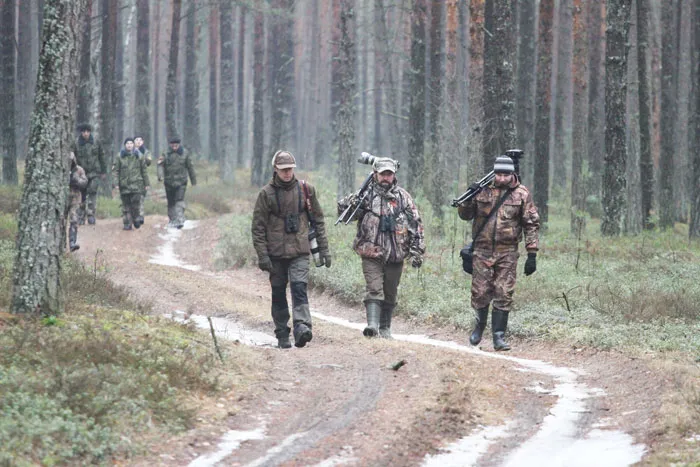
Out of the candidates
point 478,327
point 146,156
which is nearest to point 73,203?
point 146,156

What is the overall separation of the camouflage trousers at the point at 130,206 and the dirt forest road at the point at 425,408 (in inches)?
435

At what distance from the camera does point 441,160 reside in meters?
25.6

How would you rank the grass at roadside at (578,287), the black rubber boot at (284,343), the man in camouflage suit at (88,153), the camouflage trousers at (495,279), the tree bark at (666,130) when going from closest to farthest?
1. the camouflage trousers at (495,279)
2. the black rubber boot at (284,343)
3. the grass at roadside at (578,287)
4. the man in camouflage suit at (88,153)
5. the tree bark at (666,130)

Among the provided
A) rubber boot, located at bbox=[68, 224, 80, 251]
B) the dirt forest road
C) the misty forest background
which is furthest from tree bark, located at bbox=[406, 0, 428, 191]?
the dirt forest road

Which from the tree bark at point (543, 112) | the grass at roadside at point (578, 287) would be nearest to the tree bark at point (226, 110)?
the tree bark at point (543, 112)

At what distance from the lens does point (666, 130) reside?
88.8 ft

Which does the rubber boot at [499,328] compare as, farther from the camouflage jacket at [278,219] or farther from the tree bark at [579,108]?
the tree bark at [579,108]

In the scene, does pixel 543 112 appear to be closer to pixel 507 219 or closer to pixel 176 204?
pixel 176 204

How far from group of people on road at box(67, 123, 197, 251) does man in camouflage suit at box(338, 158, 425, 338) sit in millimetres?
11787

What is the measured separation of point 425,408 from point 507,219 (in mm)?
3819

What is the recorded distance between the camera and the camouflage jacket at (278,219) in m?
11.2

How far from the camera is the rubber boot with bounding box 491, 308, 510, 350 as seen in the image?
11516mm

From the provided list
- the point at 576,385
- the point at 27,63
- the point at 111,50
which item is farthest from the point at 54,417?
the point at 27,63

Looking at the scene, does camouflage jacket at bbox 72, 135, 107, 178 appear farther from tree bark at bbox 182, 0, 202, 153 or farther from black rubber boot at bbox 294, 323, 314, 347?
tree bark at bbox 182, 0, 202, 153
